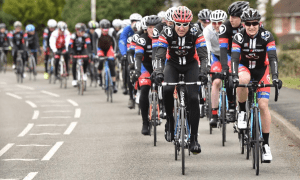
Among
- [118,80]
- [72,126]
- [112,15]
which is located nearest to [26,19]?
[112,15]

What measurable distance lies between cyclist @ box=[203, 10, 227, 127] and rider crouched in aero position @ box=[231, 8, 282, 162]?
96.9 inches

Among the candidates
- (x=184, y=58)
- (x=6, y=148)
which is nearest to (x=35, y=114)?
(x=6, y=148)

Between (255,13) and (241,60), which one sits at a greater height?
(255,13)

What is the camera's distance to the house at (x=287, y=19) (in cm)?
8856

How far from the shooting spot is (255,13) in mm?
8453

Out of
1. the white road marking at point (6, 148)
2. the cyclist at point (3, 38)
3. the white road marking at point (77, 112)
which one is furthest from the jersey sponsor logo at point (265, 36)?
the cyclist at point (3, 38)

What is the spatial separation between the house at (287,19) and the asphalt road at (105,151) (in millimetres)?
74657

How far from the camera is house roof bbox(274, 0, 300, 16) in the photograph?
88438 mm

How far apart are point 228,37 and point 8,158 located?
386cm

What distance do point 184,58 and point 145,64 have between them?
2787 millimetres

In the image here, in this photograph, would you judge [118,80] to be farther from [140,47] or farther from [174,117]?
[174,117]

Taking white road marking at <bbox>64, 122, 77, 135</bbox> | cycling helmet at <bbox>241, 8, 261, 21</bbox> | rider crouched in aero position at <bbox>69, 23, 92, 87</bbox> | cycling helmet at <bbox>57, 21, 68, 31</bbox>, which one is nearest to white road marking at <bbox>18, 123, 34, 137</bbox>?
white road marking at <bbox>64, 122, 77, 135</bbox>

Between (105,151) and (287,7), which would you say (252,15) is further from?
(287,7)

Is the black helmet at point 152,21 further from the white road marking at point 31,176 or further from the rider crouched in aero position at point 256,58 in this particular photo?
the white road marking at point 31,176
